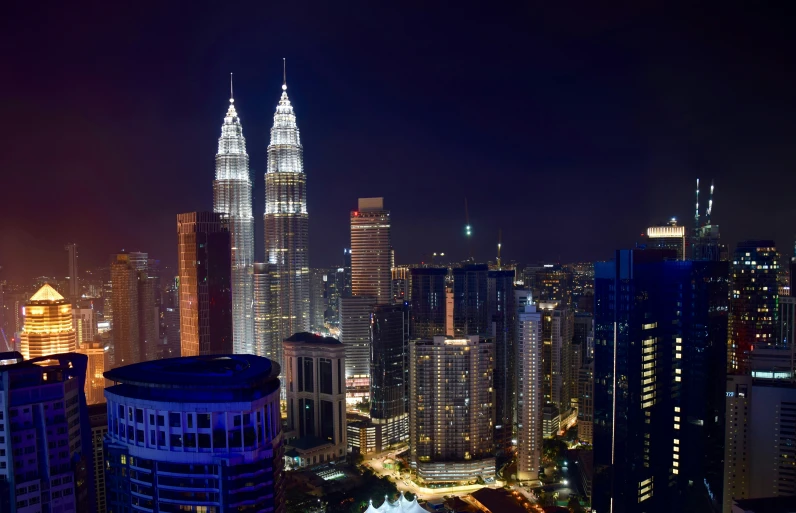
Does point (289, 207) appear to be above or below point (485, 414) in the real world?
above

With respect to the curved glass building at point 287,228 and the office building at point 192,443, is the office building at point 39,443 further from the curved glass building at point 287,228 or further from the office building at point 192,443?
the curved glass building at point 287,228

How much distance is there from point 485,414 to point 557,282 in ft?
25.4

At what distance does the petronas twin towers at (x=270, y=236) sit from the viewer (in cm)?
2138

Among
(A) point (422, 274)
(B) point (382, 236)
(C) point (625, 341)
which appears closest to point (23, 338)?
Result: (A) point (422, 274)

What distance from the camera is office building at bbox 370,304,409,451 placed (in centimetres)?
1653

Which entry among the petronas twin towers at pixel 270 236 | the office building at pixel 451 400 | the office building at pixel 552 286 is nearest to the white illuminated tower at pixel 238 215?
the petronas twin towers at pixel 270 236

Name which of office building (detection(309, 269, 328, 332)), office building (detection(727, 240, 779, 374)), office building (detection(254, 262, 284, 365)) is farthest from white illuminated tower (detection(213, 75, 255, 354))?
office building (detection(727, 240, 779, 374))

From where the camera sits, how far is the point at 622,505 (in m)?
8.93

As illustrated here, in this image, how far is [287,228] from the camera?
22.9m

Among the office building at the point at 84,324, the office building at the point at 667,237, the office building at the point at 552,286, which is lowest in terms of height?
the office building at the point at 84,324

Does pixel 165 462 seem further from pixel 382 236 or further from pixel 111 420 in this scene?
pixel 382 236

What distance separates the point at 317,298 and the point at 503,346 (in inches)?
439

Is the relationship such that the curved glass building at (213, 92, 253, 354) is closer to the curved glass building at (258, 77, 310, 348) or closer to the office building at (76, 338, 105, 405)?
the curved glass building at (258, 77, 310, 348)

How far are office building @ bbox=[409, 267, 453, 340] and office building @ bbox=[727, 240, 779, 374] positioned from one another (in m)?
8.43
